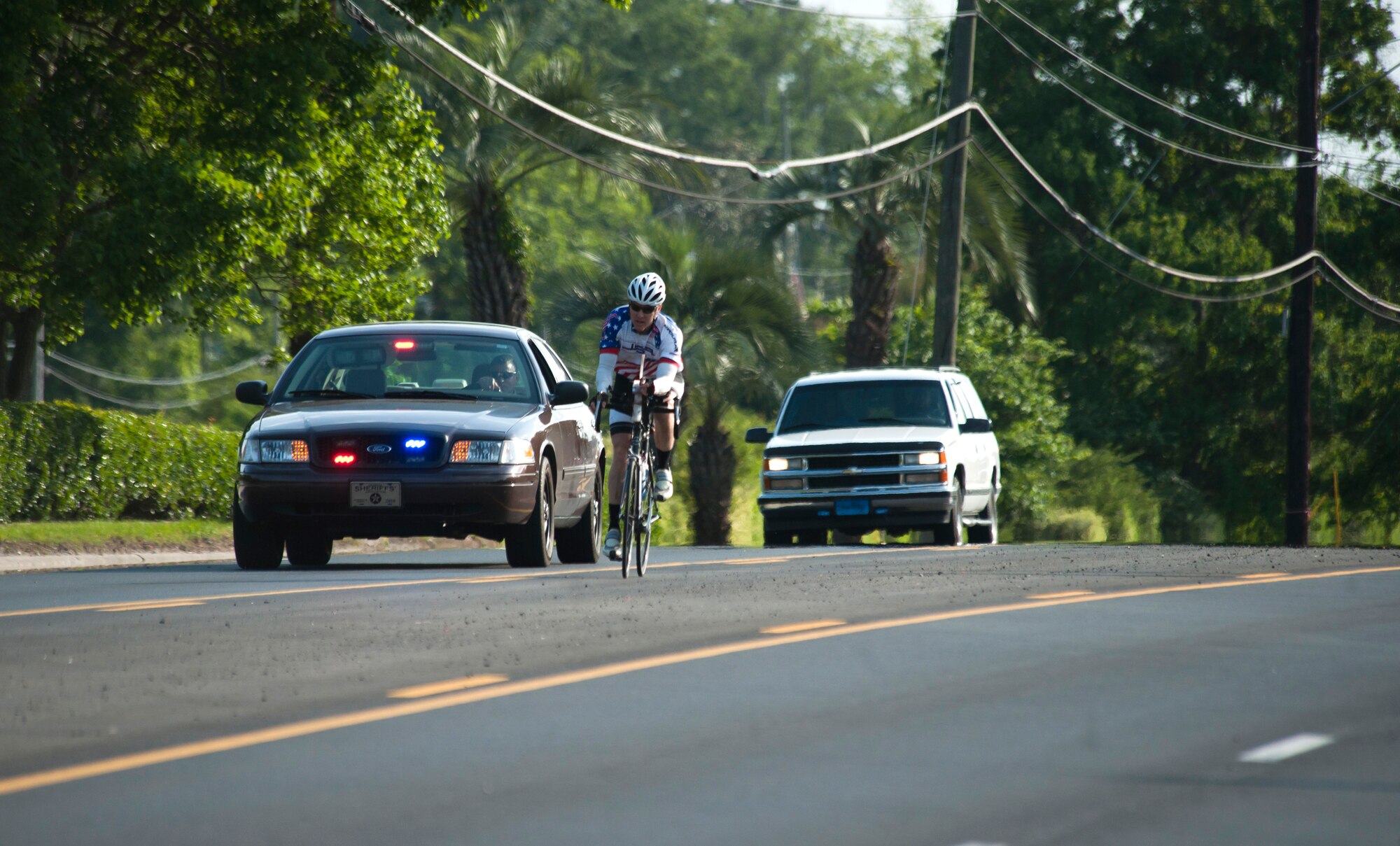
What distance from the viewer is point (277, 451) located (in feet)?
44.0

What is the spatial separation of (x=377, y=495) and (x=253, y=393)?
65.5 inches

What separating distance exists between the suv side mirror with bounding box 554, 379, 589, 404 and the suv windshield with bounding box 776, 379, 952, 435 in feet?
26.1

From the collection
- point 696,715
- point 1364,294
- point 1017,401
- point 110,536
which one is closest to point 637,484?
point 696,715

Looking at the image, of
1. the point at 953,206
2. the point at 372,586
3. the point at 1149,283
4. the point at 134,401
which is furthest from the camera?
the point at 134,401

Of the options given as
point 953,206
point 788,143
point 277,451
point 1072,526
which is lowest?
point 1072,526

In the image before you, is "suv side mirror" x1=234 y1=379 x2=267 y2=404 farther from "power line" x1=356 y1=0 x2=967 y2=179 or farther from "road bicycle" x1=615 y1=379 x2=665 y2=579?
"power line" x1=356 y1=0 x2=967 y2=179

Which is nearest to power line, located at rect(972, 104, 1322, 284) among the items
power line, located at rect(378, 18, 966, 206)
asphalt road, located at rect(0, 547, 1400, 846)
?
power line, located at rect(378, 18, 966, 206)

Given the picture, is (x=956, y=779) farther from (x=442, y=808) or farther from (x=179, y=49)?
(x=179, y=49)

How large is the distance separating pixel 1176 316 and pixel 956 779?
4077 cm

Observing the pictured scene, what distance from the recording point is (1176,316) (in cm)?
4500

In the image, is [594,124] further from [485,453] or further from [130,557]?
[485,453]

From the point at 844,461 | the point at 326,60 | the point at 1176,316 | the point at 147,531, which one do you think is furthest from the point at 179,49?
the point at 1176,316

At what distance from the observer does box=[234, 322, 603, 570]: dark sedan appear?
43.5 ft

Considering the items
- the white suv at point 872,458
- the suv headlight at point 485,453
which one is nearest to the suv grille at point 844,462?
the white suv at point 872,458
